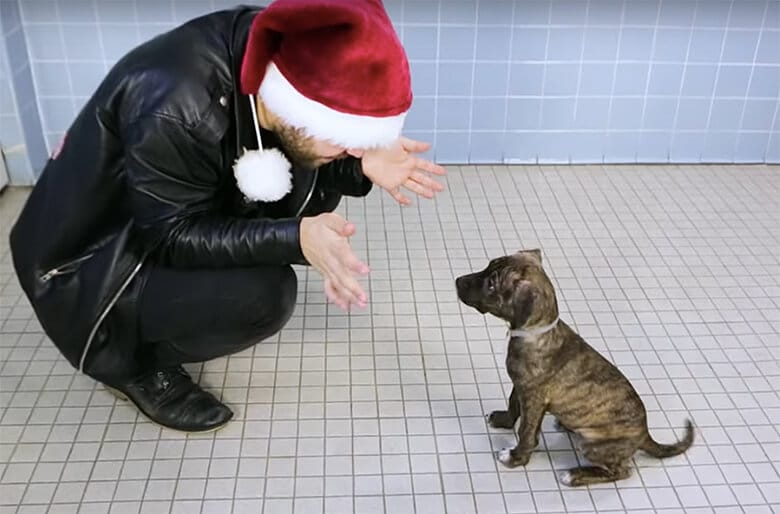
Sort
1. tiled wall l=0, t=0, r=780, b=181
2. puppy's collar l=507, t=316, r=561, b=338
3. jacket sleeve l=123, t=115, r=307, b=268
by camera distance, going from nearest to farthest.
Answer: jacket sleeve l=123, t=115, r=307, b=268 < puppy's collar l=507, t=316, r=561, b=338 < tiled wall l=0, t=0, r=780, b=181

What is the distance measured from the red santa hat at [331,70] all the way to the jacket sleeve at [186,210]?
145 millimetres

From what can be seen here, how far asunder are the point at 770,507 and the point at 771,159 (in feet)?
5.60

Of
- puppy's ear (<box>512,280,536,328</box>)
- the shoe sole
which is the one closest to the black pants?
the shoe sole

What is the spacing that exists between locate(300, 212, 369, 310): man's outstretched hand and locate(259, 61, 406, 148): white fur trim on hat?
0.13 m

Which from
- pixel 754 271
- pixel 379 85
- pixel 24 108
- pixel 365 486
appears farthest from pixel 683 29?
pixel 24 108

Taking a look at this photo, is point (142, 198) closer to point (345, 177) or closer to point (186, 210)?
point (186, 210)

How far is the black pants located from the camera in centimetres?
155

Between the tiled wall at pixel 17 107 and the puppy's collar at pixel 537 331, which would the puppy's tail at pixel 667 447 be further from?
the tiled wall at pixel 17 107

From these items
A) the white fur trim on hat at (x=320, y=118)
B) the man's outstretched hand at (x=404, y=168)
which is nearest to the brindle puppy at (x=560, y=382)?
the man's outstretched hand at (x=404, y=168)

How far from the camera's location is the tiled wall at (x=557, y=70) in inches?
102

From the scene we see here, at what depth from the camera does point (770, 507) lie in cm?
151

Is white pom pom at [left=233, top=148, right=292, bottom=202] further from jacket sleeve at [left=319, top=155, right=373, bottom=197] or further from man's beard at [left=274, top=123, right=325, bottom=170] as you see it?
jacket sleeve at [left=319, top=155, right=373, bottom=197]

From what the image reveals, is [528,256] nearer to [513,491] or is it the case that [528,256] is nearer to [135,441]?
[513,491]

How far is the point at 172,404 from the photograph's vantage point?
1672 millimetres
